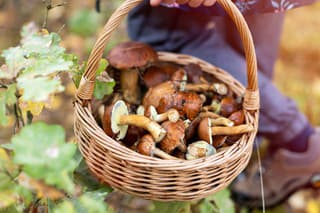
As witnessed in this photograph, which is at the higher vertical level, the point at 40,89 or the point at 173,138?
the point at 40,89

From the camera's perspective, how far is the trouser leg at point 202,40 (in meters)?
1.65

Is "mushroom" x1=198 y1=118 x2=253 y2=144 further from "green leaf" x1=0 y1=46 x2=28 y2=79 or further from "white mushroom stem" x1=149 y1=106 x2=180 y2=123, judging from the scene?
"green leaf" x1=0 y1=46 x2=28 y2=79

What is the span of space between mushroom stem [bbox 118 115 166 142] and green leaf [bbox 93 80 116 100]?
12 cm

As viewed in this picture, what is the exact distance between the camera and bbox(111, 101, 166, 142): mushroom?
43.1 inches

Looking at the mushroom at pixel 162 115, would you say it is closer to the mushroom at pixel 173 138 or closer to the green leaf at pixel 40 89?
the mushroom at pixel 173 138

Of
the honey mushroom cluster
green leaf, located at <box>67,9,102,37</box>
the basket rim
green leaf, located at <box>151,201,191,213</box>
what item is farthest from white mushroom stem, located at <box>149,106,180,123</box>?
green leaf, located at <box>67,9,102,37</box>

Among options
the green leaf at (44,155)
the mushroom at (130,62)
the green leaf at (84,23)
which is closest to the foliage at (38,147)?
the green leaf at (44,155)

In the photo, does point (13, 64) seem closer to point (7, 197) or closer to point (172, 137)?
point (7, 197)

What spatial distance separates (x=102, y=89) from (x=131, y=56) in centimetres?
12

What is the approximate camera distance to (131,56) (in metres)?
1.27

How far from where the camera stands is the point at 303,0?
1.41m

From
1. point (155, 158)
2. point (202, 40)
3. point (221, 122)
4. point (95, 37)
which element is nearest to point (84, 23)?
point (95, 37)

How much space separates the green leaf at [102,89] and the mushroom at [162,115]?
0.42 feet

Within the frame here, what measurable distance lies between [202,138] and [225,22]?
2.17ft
